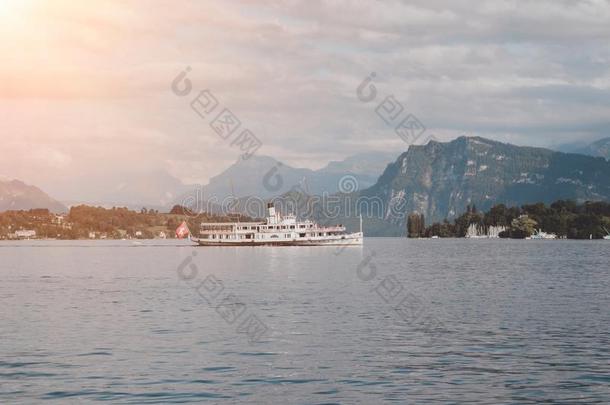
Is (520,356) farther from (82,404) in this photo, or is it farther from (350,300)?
(350,300)

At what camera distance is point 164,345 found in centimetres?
4912

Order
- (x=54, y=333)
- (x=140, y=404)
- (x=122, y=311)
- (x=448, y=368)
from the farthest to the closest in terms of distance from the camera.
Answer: (x=122, y=311) → (x=54, y=333) → (x=448, y=368) → (x=140, y=404)

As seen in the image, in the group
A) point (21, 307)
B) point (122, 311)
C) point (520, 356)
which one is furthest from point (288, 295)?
point (520, 356)

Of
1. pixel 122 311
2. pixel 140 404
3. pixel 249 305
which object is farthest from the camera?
pixel 249 305

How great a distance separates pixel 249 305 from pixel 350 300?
10227 millimetres

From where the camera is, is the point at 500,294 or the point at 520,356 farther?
the point at 500,294

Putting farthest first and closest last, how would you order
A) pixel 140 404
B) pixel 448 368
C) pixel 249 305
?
1. pixel 249 305
2. pixel 448 368
3. pixel 140 404

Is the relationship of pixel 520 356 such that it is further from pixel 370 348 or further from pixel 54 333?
pixel 54 333

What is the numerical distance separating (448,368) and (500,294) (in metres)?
43.9

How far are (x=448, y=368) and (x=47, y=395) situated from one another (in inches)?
755

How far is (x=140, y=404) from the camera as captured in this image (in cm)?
3388

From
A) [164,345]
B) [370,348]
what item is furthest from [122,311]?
[370,348]

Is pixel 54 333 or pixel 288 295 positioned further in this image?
pixel 288 295

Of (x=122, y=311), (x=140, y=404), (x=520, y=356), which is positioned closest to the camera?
(x=140, y=404)
